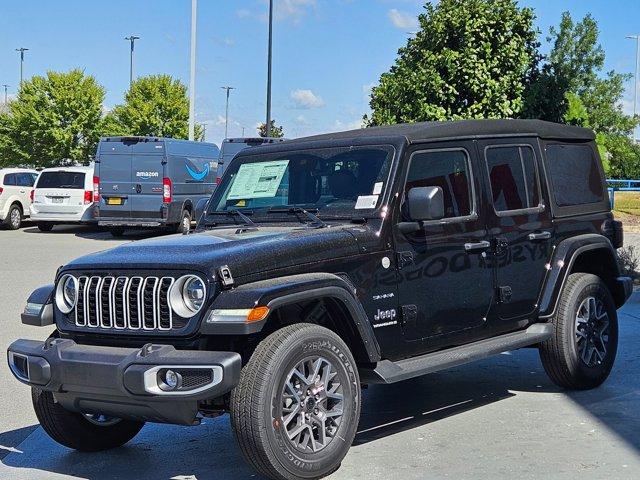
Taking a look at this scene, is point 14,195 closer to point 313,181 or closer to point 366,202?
point 313,181

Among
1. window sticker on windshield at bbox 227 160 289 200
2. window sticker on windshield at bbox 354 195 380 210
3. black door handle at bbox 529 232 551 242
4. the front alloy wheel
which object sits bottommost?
the front alloy wheel

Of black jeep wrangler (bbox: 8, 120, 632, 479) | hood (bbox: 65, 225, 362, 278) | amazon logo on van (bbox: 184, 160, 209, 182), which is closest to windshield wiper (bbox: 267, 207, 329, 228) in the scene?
black jeep wrangler (bbox: 8, 120, 632, 479)

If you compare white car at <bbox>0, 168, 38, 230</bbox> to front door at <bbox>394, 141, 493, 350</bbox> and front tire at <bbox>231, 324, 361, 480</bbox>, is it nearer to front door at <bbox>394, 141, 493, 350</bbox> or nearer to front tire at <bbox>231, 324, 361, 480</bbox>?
front door at <bbox>394, 141, 493, 350</bbox>

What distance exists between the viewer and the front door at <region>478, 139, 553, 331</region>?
654 centimetres

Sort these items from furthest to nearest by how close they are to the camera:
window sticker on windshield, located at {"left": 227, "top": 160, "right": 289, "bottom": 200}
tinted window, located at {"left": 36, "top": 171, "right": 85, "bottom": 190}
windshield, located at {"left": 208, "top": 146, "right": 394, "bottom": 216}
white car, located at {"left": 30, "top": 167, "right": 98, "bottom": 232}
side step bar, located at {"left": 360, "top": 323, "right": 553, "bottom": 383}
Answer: tinted window, located at {"left": 36, "top": 171, "right": 85, "bottom": 190} → white car, located at {"left": 30, "top": 167, "right": 98, "bottom": 232} → window sticker on windshield, located at {"left": 227, "top": 160, "right": 289, "bottom": 200} → windshield, located at {"left": 208, "top": 146, "right": 394, "bottom": 216} → side step bar, located at {"left": 360, "top": 323, "right": 553, "bottom": 383}

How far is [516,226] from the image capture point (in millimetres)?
6711

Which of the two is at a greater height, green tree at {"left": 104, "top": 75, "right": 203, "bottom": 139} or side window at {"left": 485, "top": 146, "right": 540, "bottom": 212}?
green tree at {"left": 104, "top": 75, "right": 203, "bottom": 139}

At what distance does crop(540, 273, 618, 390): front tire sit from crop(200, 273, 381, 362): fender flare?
1951mm

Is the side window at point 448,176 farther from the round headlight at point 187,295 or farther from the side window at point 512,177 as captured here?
the round headlight at point 187,295

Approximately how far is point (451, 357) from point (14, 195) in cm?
2252

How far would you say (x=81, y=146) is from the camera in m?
49.3

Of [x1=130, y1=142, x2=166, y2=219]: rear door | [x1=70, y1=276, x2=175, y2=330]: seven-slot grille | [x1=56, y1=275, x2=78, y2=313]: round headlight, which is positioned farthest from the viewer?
[x1=130, y1=142, x2=166, y2=219]: rear door

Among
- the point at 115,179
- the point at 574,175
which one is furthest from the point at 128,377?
the point at 115,179

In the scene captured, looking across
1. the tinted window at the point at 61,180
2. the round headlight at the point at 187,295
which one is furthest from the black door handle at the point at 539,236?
the tinted window at the point at 61,180
